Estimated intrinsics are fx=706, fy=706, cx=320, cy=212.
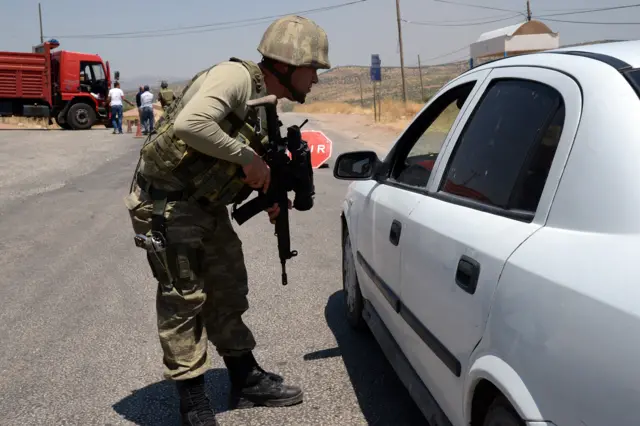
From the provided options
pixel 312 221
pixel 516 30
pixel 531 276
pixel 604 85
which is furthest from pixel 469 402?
pixel 516 30

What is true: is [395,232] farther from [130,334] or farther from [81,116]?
[81,116]

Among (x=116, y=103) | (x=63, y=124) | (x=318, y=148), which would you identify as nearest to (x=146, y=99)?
(x=116, y=103)

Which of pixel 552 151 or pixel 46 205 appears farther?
pixel 46 205

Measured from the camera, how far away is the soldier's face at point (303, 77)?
129 inches

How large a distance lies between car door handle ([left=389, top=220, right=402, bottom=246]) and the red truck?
25254 millimetres

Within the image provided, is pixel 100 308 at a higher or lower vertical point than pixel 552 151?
lower

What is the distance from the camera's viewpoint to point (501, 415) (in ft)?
6.58

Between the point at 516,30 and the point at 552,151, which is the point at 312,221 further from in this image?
the point at 516,30

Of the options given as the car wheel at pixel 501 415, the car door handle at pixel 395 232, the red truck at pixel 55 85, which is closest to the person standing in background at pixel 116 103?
the red truck at pixel 55 85

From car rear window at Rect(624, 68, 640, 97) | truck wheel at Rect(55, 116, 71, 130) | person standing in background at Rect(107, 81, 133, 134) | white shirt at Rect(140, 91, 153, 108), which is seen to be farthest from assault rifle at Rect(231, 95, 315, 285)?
truck wheel at Rect(55, 116, 71, 130)

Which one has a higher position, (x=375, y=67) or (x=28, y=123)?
(x=375, y=67)

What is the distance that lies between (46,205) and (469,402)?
9.49 m

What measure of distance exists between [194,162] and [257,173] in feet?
0.94

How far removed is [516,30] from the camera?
85.8 feet
